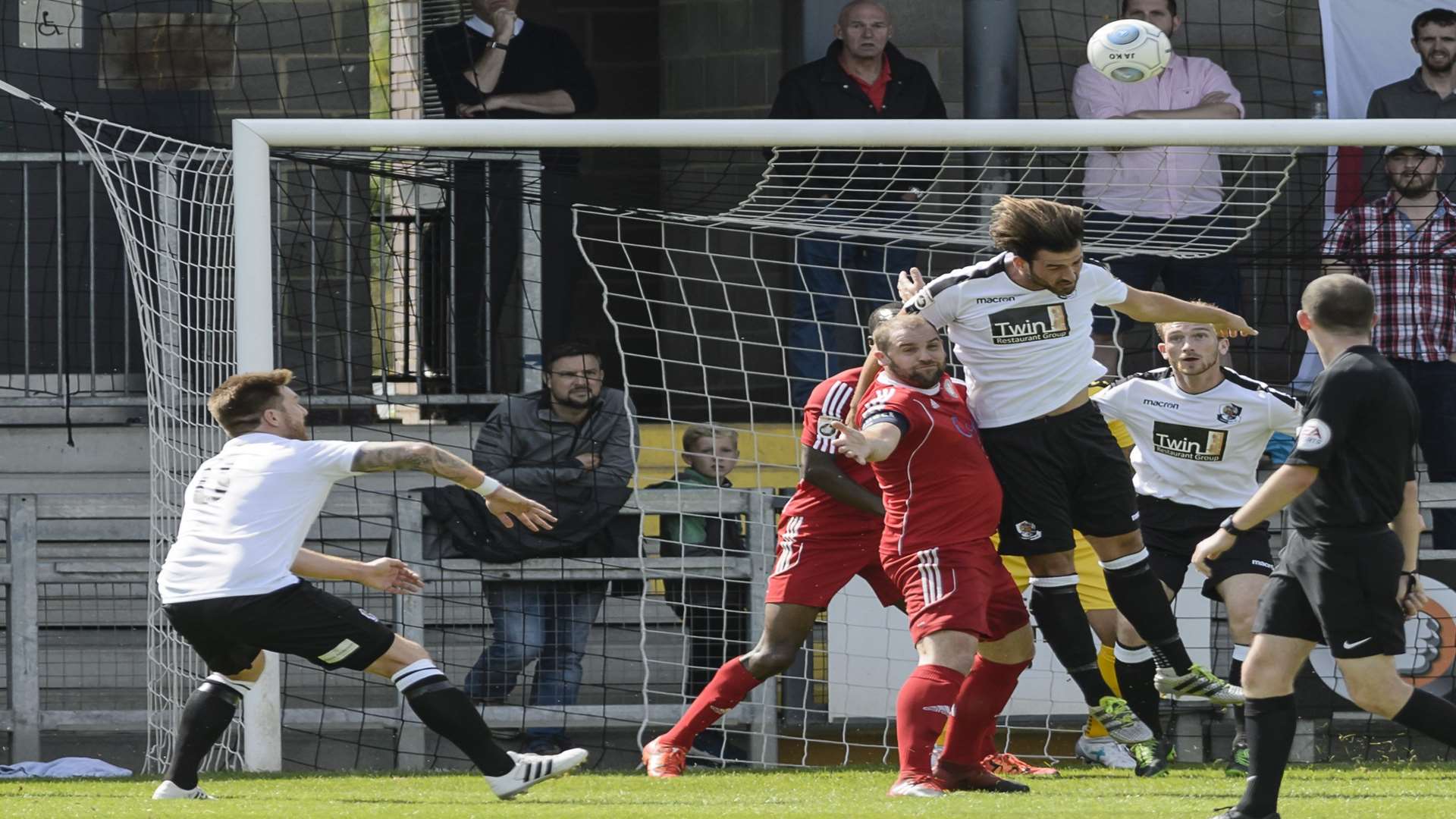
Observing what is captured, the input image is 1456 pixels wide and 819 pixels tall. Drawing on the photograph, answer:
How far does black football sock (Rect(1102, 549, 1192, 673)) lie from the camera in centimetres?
694

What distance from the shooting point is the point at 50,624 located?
29.1ft

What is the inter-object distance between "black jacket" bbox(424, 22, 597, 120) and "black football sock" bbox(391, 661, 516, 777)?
4592 millimetres

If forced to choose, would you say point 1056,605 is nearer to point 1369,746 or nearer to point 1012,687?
point 1012,687

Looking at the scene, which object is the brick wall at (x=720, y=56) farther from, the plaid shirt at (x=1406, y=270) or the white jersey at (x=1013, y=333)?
the white jersey at (x=1013, y=333)

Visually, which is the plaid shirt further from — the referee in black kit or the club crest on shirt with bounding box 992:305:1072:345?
the referee in black kit

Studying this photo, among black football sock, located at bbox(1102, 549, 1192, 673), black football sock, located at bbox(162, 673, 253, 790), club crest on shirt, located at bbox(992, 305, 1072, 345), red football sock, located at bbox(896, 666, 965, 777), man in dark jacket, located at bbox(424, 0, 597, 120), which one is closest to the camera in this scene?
red football sock, located at bbox(896, 666, 965, 777)

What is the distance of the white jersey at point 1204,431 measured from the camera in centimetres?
796

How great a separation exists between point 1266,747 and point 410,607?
13.4 feet

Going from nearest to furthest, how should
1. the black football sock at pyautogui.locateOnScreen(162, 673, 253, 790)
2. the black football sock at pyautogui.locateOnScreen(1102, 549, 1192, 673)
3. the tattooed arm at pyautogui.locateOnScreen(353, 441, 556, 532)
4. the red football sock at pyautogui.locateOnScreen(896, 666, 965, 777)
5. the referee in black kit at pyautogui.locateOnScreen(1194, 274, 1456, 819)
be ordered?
the referee in black kit at pyautogui.locateOnScreen(1194, 274, 1456, 819) → the tattooed arm at pyautogui.locateOnScreen(353, 441, 556, 532) → the red football sock at pyautogui.locateOnScreen(896, 666, 965, 777) → the black football sock at pyautogui.locateOnScreen(162, 673, 253, 790) → the black football sock at pyautogui.locateOnScreen(1102, 549, 1192, 673)

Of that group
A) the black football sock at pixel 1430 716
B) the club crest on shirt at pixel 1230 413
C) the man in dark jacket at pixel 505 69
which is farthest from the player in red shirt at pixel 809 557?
the man in dark jacket at pixel 505 69

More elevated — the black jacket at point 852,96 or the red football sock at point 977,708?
the black jacket at point 852,96

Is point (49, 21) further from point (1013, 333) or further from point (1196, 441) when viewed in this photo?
point (1196, 441)

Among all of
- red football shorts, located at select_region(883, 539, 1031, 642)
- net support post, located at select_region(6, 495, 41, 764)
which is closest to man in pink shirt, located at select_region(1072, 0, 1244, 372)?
red football shorts, located at select_region(883, 539, 1031, 642)

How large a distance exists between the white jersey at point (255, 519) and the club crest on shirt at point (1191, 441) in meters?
3.45
